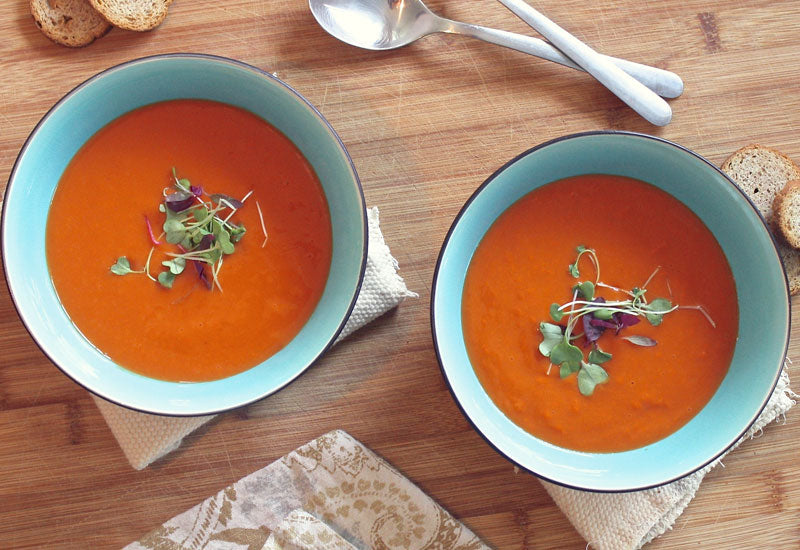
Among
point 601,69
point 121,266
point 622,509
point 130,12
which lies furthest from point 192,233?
point 622,509

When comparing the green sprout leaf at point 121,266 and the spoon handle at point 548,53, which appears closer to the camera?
the green sprout leaf at point 121,266

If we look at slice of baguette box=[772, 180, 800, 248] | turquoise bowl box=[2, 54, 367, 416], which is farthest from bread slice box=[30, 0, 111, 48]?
slice of baguette box=[772, 180, 800, 248]

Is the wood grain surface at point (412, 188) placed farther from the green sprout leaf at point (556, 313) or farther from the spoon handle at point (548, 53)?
the green sprout leaf at point (556, 313)

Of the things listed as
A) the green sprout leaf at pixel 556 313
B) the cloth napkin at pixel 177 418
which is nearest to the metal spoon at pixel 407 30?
the cloth napkin at pixel 177 418

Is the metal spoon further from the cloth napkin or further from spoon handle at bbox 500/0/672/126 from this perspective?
the cloth napkin

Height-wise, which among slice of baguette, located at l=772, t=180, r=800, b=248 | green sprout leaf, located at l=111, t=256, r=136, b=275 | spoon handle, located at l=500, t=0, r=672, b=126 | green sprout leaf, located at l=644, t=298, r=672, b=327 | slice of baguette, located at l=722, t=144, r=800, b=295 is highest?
spoon handle, located at l=500, t=0, r=672, b=126

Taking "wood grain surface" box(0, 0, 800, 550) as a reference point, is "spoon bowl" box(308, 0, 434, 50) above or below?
above

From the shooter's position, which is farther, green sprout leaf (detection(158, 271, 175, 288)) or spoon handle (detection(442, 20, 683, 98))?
spoon handle (detection(442, 20, 683, 98))
